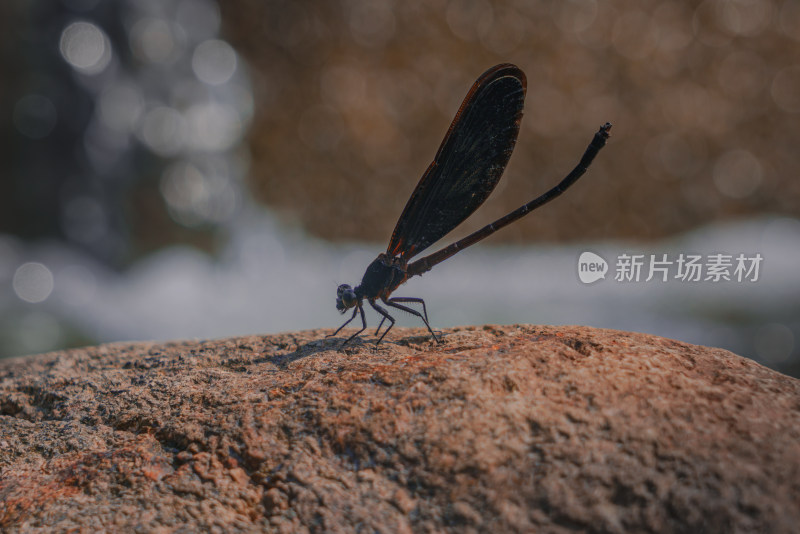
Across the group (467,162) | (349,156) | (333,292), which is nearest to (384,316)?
(467,162)

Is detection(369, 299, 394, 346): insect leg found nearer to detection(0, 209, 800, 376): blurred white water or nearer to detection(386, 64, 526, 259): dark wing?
detection(386, 64, 526, 259): dark wing

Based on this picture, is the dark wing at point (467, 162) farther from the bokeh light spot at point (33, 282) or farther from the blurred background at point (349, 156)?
the bokeh light spot at point (33, 282)

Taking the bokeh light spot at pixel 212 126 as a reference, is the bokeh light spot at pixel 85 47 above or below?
above

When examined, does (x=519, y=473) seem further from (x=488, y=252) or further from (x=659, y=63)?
(x=659, y=63)

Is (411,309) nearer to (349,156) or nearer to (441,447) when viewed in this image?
(441,447)

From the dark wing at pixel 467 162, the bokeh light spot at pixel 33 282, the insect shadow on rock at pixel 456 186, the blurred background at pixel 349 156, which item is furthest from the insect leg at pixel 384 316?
the bokeh light spot at pixel 33 282

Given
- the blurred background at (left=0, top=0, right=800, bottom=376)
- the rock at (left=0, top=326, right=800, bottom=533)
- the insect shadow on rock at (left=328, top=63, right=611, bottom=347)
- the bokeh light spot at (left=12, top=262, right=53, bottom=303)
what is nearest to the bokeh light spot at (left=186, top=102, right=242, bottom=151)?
the blurred background at (left=0, top=0, right=800, bottom=376)

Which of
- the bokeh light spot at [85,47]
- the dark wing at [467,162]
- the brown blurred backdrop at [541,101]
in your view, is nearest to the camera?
the dark wing at [467,162]
